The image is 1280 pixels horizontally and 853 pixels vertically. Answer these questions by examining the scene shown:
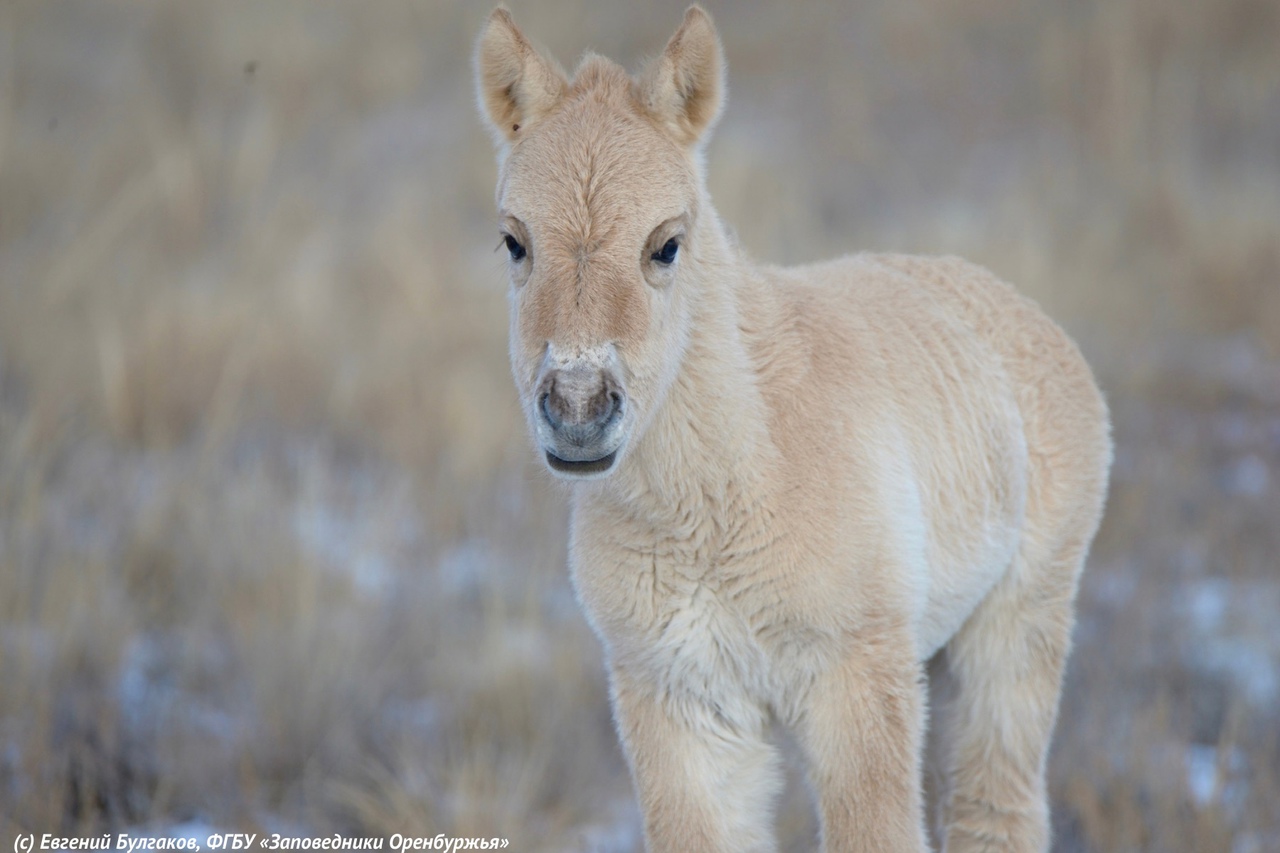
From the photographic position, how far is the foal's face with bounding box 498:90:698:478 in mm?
2477

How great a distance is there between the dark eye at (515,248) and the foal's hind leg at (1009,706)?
1845 millimetres

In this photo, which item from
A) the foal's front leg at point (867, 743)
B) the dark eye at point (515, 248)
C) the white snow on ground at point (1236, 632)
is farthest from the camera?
the white snow on ground at point (1236, 632)

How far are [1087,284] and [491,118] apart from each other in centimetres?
650

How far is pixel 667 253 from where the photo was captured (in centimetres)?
280

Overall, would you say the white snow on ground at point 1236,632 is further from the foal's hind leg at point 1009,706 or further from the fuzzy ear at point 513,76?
the fuzzy ear at point 513,76

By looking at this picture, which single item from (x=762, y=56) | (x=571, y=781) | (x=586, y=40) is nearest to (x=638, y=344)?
(x=571, y=781)

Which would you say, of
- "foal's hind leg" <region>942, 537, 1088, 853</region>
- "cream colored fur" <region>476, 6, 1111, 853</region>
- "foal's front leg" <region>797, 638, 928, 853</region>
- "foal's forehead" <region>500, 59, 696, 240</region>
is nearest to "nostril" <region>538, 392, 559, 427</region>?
"cream colored fur" <region>476, 6, 1111, 853</region>

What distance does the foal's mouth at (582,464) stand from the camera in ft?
8.26

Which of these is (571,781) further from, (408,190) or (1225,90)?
(1225,90)

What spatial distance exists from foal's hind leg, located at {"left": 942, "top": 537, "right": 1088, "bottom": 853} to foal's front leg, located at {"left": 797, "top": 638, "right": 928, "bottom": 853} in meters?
0.76

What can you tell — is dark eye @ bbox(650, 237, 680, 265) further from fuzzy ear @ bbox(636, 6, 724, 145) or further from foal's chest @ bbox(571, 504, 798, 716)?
foal's chest @ bbox(571, 504, 798, 716)

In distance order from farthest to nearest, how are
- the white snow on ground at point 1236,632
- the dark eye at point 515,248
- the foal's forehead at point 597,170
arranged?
the white snow on ground at point 1236,632, the dark eye at point 515,248, the foal's forehead at point 597,170

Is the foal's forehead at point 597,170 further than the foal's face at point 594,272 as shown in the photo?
Yes

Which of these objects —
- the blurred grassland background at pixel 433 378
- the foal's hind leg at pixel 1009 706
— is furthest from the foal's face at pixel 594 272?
the foal's hind leg at pixel 1009 706
